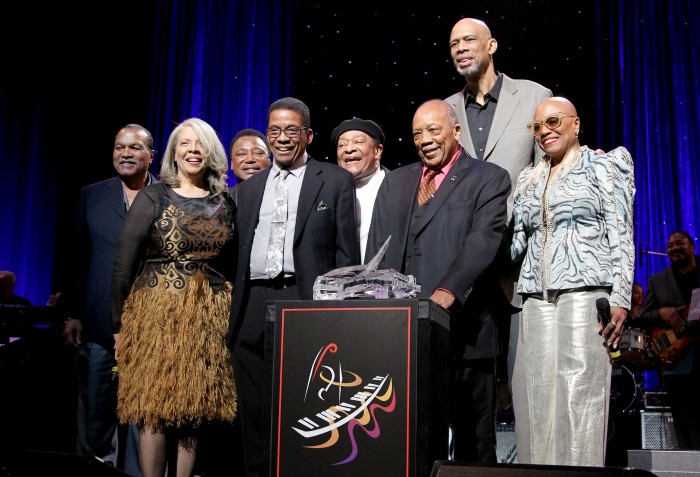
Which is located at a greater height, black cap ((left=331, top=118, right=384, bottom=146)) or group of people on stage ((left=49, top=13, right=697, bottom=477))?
black cap ((left=331, top=118, right=384, bottom=146))

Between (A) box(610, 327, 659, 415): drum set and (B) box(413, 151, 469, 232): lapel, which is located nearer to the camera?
(B) box(413, 151, 469, 232): lapel

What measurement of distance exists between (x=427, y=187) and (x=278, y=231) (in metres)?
0.62

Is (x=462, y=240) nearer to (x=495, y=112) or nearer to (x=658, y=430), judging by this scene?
(x=495, y=112)

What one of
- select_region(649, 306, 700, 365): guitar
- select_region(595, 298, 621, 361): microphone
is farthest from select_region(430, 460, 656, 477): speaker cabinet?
select_region(649, 306, 700, 365): guitar

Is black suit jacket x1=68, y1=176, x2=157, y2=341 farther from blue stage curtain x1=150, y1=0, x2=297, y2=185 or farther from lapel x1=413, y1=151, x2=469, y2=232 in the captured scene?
blue stage curtain x1=150, y1=0, x2=297, y2=185

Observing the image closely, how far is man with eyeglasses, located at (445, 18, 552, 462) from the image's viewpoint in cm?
331

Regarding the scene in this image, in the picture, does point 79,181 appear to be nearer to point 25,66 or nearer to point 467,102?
point 25,66

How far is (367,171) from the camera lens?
406 cm

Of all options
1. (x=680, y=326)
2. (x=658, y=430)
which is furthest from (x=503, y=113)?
(x=658, y=430)

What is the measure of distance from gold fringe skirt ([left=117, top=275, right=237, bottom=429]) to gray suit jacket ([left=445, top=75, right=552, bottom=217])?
4.31 feet

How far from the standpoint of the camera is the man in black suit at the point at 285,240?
314 centimetres

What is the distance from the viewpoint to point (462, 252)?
114 inches

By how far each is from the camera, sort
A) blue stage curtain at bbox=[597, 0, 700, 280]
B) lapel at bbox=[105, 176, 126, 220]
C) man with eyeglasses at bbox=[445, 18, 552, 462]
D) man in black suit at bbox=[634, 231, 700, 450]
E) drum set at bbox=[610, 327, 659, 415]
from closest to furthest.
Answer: man with eyeglasses at bbox=[445, 18, 552, 462] < lapel at bbox=[105, 176, 126, 220] < man in black suit at bbox=[634, 231, 700, 450] < drum set at bbox=[610, 327, 659, 415] < blue stage curtain at bbox=[597, 0, 700, 280]

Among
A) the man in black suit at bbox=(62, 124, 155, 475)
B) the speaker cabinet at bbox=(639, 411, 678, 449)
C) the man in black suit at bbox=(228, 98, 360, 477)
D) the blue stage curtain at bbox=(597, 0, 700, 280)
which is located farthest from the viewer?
the blue stage curtain at bbox=(597, 0, 700, 280)
